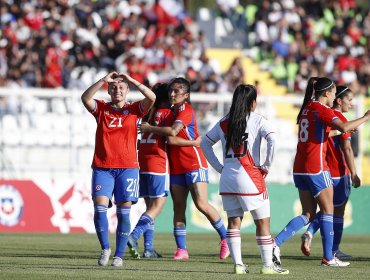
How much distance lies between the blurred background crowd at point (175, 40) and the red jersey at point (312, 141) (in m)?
9.84

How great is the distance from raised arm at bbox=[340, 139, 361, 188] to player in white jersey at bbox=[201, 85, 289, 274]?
9.34 ft

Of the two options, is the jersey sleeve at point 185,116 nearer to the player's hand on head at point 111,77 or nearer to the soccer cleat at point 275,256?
the player's hand on head at point 111,77

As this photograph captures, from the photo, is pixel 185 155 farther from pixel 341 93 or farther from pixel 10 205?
pixel 10 205

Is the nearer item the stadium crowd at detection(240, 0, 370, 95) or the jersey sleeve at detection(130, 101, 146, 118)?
the jersey sleeve at detection(130, 101, 146, 118)

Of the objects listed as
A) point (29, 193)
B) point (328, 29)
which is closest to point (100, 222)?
point (29, 193)

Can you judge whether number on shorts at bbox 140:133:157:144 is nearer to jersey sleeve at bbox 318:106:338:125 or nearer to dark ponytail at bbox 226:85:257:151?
jersey sleeve at bbox 318:106:338:125

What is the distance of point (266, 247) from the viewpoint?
12398 millimetres

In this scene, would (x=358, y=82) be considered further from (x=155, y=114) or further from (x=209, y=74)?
(x=155, y=114)

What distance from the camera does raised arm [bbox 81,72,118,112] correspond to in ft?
43.0

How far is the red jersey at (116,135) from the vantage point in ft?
44.4

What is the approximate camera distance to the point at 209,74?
29703mm

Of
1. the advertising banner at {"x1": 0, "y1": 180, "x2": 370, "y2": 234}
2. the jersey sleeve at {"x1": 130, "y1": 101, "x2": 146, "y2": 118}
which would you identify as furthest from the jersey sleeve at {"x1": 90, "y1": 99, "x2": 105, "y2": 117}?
the advertising banner at {"x1": 0, "y1": 180, "x2": 370, "y2": 234}

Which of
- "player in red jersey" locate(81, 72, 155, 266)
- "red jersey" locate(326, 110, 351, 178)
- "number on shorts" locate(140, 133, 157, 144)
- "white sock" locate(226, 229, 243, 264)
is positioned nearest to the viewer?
"white sock" locate(226, 229, 243, 264)

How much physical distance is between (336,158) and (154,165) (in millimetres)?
2478
